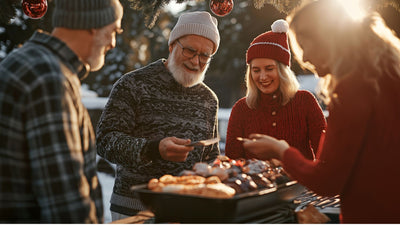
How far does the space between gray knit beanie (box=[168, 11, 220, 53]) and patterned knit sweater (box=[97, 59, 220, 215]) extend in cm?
27

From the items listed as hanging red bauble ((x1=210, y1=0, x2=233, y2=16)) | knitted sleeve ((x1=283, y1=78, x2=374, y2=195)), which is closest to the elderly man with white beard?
hanging red bauble ((x1=210, y1=0, x2=233, y2=16))

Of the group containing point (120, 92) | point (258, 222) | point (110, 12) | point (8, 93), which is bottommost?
point (258, 222)

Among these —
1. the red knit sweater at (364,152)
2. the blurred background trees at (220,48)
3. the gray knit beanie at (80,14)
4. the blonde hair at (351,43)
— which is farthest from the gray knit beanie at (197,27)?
the blurred background trees at (220,48)

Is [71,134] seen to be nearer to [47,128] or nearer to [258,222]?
[47,128]

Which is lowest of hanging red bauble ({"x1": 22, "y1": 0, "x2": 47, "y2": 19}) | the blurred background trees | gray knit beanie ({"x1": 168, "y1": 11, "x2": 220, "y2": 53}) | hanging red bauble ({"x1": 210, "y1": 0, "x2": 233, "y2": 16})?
the blurred background trees

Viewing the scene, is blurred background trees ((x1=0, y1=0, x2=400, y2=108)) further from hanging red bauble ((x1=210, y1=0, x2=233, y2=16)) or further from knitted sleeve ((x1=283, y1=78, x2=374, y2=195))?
knitted sleeve ((x1=283, y1=78, x2=374, y2=195))

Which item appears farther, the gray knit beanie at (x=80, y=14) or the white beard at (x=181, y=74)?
the white beard at (x=181, y=74)

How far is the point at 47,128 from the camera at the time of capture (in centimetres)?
152

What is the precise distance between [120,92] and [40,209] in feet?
4.29

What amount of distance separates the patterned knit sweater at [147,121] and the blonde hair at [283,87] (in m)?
0.38

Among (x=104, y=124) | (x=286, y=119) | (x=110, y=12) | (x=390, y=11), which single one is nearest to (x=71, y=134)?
(x=110, y=12)

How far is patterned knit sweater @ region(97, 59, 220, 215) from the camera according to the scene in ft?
8.76

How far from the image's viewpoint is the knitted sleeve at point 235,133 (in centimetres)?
319

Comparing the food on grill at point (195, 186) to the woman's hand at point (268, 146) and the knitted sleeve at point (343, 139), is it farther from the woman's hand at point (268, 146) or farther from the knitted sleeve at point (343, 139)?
the knitted sleeve at point (343, 139)
